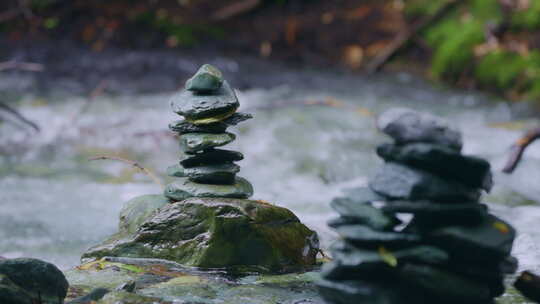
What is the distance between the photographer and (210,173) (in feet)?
12.9

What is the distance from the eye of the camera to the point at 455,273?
2529 mm

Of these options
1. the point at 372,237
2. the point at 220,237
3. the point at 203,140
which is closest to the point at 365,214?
the point at 372,237

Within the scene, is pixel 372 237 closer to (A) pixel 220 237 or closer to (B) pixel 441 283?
(B) pixel 441 283

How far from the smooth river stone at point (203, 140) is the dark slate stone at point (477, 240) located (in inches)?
64.2

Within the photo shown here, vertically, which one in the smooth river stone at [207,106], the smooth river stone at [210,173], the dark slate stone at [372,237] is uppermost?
the smooth river stone at [207,106]

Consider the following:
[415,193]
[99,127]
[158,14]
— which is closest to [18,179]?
[99,127]

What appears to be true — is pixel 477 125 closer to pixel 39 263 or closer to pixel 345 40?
pixel 345 40

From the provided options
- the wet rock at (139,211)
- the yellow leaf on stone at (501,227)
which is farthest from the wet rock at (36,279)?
the yellow leaf on stone at (501,227)

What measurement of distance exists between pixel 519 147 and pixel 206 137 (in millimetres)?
3181

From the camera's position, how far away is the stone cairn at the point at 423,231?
2.46 metres

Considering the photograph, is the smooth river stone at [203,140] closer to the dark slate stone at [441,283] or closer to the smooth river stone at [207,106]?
the smooth river stone at [207,106]

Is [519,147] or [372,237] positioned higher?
[519,147]

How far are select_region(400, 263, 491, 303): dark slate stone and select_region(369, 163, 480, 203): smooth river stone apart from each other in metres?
0.26

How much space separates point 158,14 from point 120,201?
27.8 ft
